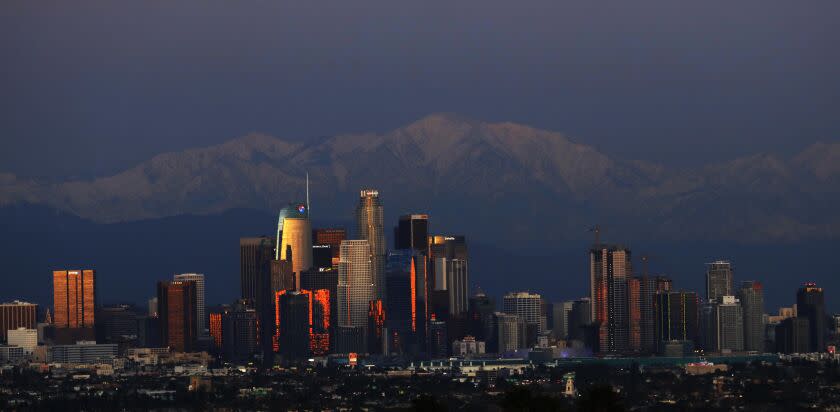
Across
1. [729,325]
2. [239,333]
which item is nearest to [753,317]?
[729,325]

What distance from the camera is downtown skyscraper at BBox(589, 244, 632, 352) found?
643ft

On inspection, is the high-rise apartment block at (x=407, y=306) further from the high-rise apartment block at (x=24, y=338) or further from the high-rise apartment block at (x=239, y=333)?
the high-rise apartment block at (x=24, y=338)

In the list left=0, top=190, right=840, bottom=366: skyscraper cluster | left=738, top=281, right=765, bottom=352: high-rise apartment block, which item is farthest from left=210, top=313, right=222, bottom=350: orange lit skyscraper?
left=738, top=281, right=765, bottom=352: high-rise apartment block

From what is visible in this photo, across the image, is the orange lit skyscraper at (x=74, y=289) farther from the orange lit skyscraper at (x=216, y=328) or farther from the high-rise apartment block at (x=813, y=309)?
the high-rise apartment block at (x=813, y=309)

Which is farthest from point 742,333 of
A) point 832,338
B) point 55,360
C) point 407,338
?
point 55,360

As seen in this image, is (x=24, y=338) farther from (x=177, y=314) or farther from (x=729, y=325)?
(x=729, y=325)

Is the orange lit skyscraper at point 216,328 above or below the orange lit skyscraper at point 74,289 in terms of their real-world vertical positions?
below

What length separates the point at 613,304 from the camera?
647 ft

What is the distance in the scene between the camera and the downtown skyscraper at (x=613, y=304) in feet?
643

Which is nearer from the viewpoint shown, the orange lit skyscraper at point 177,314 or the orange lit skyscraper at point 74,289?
the orange lit skyscraper at point 177,314

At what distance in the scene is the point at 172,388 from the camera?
151375 millimetres

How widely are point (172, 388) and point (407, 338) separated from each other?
46.0m

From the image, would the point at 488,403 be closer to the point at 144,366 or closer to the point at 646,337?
the point at 144,366

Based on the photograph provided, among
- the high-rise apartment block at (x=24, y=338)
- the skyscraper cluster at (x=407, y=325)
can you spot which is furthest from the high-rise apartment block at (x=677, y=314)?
the high-rise apartment block at (x=24, y=338)
